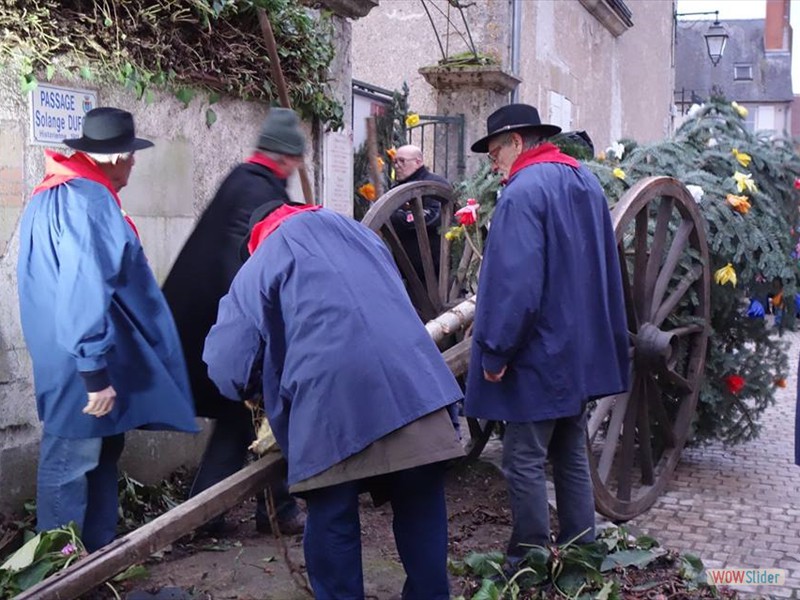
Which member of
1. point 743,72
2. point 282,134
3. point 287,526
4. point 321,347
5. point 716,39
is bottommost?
point 287,526

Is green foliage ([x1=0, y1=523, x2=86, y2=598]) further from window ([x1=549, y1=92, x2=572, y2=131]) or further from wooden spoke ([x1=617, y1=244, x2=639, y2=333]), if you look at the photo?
window ([x1=549, y1=92, x2=572, y2=131])

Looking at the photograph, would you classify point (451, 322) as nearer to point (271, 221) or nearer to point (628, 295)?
point (628, 295)

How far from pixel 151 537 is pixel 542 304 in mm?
1585

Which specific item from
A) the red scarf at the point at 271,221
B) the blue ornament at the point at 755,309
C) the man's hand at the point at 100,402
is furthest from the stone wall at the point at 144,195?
the blue ornament at the point at 755,309

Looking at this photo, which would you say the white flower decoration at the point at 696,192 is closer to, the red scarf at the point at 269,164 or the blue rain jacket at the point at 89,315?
the red scarf at the point at 269,164

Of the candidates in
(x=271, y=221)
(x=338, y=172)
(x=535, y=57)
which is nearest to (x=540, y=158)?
(x=271, y=221)

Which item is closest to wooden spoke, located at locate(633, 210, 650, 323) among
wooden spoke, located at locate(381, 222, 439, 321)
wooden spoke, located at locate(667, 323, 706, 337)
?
wooden spoke, located at locate(667, 323, 706, 337)

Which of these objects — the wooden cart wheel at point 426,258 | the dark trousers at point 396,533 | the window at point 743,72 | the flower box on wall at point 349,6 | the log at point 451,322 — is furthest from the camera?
the window at point 743,72

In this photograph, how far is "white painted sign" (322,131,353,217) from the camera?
239 inches

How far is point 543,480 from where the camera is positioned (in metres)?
3.71

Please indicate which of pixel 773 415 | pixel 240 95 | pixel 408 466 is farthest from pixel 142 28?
pixel 773 415

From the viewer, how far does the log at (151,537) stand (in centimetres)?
272

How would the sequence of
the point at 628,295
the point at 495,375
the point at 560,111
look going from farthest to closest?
1. the point at 560,111
2. the point at 628,295
3. the point at 495,375

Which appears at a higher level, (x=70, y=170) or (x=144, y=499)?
(x=70, y=170)
